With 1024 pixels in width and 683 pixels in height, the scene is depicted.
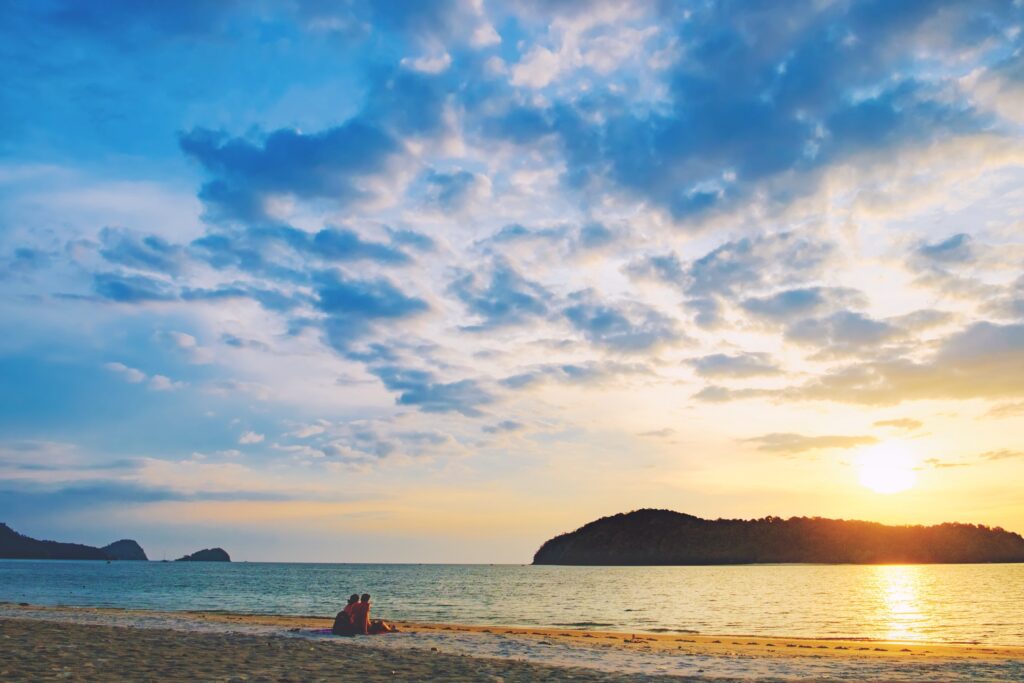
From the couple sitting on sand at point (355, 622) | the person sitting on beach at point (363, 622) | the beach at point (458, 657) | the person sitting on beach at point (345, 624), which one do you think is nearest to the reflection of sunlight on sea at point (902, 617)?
the beach at point (458, 657)

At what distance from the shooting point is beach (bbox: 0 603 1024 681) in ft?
66.6

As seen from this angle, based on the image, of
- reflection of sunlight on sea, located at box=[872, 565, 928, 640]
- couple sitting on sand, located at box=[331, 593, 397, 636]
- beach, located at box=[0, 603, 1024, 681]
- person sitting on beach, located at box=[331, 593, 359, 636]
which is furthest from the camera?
reflection of sunlight on sea, located at box=[872, 565, 928, 640]

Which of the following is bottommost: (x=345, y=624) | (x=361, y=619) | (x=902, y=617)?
(x=902, y=617)

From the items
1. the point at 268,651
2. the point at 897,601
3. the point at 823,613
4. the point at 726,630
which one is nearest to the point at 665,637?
the point at 726,630

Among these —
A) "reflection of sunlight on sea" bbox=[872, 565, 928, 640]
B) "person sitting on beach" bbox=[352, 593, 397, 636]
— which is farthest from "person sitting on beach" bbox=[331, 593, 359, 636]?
"reflection of sunlight on sea" bbox=[872, 565, 928, 640]

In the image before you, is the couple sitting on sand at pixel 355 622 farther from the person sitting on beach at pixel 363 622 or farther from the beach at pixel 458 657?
the beach at pixel 458 657

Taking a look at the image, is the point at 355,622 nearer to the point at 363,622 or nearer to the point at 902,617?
the point at 363,622

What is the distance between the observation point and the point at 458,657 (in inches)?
1037

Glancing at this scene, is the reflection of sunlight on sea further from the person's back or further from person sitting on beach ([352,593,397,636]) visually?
the person's back

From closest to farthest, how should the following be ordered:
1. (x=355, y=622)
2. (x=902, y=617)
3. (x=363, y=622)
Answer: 1. (x=355, y=622)
2. (x=363, y=622)
3. (x=902, y=617)

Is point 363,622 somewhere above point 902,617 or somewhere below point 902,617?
above

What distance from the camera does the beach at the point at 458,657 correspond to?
20.3 meters

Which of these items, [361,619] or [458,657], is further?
[361,619]

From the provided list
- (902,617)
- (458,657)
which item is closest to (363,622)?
(458,657)
